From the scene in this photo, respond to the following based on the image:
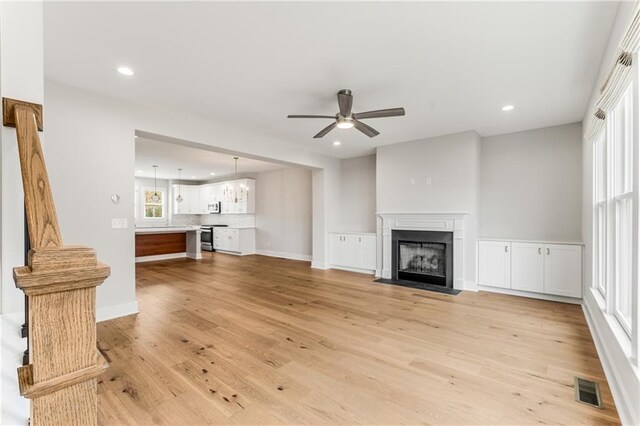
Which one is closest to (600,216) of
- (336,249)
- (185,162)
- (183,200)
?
(336,249)

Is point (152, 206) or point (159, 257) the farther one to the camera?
point (152, 206)

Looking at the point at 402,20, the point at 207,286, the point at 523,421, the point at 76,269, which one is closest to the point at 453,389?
the point at 523,421

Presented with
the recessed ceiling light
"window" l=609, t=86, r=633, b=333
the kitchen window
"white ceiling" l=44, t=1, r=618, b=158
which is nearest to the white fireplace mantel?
"white ceiling" l=44, t=1, r=618, b=158

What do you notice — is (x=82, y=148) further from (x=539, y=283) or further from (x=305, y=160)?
(x=539, y=283)

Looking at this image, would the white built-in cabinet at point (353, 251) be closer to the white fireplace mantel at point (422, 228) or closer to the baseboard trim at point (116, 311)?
the white fireplace mantel at point (422, 228)

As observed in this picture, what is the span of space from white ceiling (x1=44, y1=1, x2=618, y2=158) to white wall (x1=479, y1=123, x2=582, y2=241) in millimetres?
751

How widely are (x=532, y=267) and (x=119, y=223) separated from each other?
5.64 meters

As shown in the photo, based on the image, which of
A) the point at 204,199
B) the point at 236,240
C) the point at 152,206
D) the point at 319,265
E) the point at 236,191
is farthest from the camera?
the point at 152,206

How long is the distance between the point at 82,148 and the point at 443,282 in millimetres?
5409

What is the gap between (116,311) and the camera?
353 cm

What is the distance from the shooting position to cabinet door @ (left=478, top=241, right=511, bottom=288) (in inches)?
180

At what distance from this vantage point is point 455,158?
500cm

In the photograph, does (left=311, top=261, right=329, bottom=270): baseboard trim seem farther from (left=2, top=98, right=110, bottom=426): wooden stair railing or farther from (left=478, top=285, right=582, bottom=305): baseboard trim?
(left=2, top=98, right=110, bottom=426): wooden stair railing

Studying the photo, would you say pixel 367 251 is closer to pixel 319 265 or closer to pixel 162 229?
pixel 319 265
